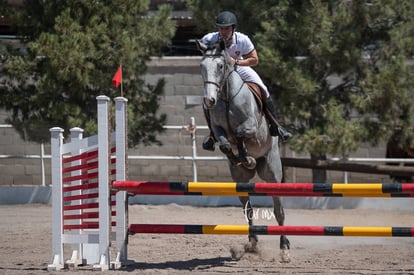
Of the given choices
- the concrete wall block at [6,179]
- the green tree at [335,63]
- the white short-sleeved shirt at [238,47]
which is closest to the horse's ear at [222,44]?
the white short-sleeved shirt at [238,47]

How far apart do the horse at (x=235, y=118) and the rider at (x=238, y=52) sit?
0.12 m

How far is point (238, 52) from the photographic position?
7523mm

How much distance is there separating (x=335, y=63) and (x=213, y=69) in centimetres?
650

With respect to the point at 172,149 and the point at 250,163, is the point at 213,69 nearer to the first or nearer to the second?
the point at 250,163

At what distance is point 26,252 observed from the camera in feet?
26.2

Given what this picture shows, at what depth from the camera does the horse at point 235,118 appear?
22.0 ft

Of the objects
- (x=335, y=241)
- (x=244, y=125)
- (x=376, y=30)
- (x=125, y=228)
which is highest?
(x=376, y=30)

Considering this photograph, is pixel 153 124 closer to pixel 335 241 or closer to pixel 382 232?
pixel 335 241

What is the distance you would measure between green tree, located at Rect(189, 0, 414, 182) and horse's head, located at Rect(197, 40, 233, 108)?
5.55m

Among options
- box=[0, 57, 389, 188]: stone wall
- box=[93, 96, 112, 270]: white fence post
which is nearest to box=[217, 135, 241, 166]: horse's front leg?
box=[93, 96, 112, 270]: white fence post

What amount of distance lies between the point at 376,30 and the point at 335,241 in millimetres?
4953

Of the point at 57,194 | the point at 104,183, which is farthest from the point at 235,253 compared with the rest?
the point at 57,194

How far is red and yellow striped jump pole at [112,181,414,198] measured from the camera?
19.9ft

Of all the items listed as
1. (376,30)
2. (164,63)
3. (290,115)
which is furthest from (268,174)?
(164,63)
